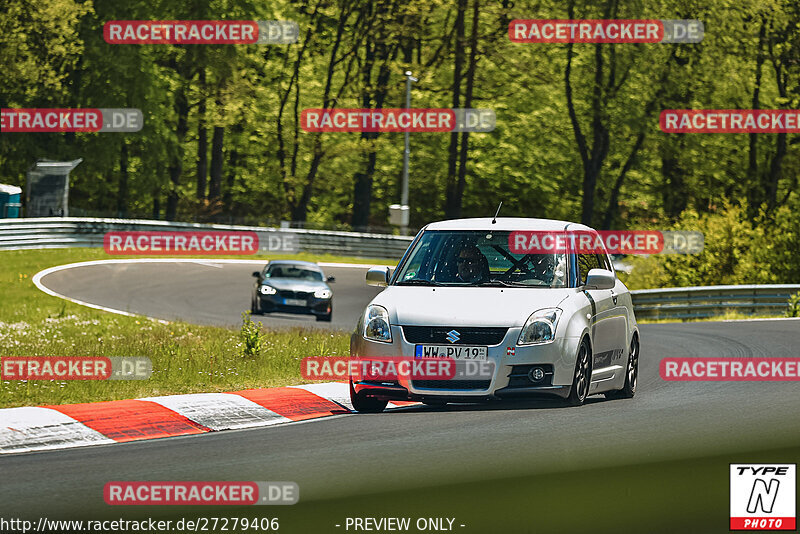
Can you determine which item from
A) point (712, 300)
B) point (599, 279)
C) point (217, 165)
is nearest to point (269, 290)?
point (712, 300)

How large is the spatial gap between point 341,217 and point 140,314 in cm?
4753

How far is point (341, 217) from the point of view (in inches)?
3061

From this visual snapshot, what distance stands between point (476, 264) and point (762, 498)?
16.4 feet

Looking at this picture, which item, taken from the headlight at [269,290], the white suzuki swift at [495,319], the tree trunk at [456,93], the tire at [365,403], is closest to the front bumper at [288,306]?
the headlight at [269,290]

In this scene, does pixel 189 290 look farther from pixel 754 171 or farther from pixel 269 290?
pixel 754 171

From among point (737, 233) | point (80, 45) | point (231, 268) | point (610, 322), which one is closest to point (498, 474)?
point (610, 322)

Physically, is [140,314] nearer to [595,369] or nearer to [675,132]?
[595,369]

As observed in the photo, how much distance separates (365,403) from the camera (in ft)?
38.9

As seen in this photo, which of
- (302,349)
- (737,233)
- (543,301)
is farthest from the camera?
(737,233)

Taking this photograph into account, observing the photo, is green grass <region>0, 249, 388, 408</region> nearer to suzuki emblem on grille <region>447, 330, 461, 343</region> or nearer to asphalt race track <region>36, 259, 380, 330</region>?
suzuki emblem on grille <region>447, 330, 461, 343</region>

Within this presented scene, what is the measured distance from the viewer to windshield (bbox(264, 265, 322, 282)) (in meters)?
31.1

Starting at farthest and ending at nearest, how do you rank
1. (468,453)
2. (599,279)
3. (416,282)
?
1. (416,282)
2. (599,279)
3. (468,453)

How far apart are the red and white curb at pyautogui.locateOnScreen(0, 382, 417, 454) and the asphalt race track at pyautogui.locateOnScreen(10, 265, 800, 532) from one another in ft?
1.22

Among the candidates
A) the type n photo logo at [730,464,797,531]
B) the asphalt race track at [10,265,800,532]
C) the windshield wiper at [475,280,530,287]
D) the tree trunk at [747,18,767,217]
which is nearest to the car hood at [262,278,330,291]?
the asphalt race track at [10,265,800,532]
